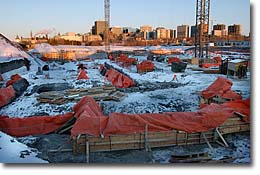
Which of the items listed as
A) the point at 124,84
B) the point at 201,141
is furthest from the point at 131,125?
the point at 124,84

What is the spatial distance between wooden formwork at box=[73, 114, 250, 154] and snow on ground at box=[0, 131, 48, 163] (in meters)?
0.91

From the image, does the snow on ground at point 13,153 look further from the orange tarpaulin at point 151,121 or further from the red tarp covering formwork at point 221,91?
the red tarp covering formwork at point 221,91

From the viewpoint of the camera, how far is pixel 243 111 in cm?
553

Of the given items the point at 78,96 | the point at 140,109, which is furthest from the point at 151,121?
the point at 78,96

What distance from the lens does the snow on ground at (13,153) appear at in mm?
3715

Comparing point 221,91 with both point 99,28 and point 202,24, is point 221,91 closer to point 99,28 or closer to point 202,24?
point 202,24

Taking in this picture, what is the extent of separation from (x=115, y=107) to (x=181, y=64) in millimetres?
8359

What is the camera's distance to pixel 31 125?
6113 mm

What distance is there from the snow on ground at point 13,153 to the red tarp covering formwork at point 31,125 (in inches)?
71.5

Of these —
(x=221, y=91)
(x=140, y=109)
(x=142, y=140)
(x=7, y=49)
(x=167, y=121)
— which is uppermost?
(x=7, y=49)

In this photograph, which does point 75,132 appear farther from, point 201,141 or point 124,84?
point 124,84

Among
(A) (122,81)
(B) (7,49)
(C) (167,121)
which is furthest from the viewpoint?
(B) (7,49)

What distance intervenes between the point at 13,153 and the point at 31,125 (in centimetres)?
230

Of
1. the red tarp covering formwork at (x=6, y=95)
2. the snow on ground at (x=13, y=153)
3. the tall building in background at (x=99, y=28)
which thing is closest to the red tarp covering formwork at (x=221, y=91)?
the snow on ground at (x=13, y=153)
